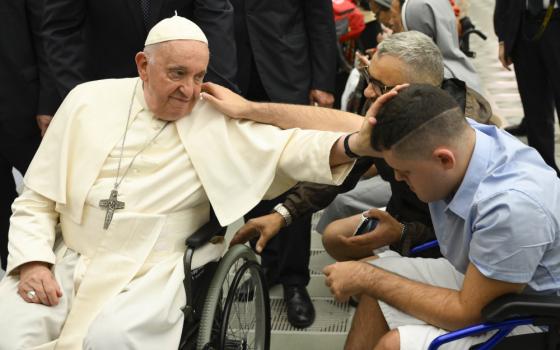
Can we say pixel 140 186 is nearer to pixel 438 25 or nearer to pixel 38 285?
pixel 38 285

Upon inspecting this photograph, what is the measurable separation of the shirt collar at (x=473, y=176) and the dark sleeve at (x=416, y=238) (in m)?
0.65

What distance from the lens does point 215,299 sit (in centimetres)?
241

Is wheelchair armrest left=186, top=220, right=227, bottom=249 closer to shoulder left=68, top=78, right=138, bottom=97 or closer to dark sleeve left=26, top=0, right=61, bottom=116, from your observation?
shoulder left=68, top=78, right=138, bottom=97

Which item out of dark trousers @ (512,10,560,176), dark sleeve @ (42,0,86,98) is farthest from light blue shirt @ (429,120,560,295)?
dark trousers @ (512,10,560,176)

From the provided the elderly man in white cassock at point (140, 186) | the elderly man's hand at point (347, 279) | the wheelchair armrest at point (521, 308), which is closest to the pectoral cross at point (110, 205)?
the elderly man in white cassock at point (140, 186)

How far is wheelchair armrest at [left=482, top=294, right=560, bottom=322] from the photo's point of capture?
207cm

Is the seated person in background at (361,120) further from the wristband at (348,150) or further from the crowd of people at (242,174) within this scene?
the wristband at (348,150)

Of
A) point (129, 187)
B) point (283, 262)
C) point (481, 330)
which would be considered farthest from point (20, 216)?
point (481, 330)

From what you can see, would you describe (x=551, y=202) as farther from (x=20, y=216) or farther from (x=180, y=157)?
(x=20, y=216)

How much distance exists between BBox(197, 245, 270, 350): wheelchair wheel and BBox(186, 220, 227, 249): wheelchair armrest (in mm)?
89

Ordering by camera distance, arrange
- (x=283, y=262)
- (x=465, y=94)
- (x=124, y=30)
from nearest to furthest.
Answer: (x=465, y=94) < (x=124, y=30) < (x=283, y=262)

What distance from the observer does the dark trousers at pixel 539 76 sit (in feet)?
15.8

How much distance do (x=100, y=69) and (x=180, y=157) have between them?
97 cm

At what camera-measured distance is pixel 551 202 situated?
2105 millimetres
